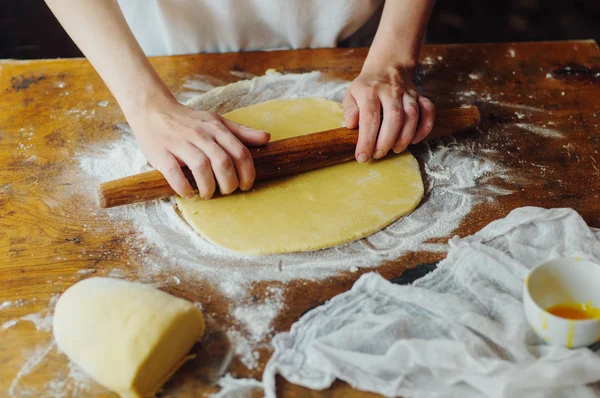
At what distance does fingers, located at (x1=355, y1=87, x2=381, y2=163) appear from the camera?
1.35 m

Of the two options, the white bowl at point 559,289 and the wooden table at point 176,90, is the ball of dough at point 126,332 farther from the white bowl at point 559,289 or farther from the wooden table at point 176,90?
the white bowl at point 559,289

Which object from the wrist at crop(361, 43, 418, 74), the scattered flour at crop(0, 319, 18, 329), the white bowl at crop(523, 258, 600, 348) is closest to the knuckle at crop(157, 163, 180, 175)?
the scattered flour at crop(0, 319, 18, 329)

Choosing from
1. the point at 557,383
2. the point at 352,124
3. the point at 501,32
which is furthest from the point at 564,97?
the point at 501,32

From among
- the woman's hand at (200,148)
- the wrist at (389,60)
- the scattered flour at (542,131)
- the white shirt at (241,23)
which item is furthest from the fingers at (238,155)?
the scattered flour at (542,131)

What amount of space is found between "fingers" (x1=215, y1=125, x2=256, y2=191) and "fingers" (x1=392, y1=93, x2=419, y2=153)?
38cm

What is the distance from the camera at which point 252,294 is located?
3.60ft

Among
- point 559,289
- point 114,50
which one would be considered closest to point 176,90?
point 114,50

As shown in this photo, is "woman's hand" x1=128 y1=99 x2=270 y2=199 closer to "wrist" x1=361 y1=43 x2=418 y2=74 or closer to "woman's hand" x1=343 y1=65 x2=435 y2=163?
"woman's hand" x1=343 y1=65 x2=435 y2=163

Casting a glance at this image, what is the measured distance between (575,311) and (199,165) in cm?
78

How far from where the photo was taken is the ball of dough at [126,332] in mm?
895

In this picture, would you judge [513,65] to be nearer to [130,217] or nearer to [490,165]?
[490,165]

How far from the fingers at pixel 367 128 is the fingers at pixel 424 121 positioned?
4.5 inches

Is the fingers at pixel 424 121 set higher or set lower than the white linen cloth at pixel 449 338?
higher

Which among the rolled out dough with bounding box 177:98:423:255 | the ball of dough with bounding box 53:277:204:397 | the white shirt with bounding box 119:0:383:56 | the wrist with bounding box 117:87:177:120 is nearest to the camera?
the ball of dough with bounding box 53:277:204:397
